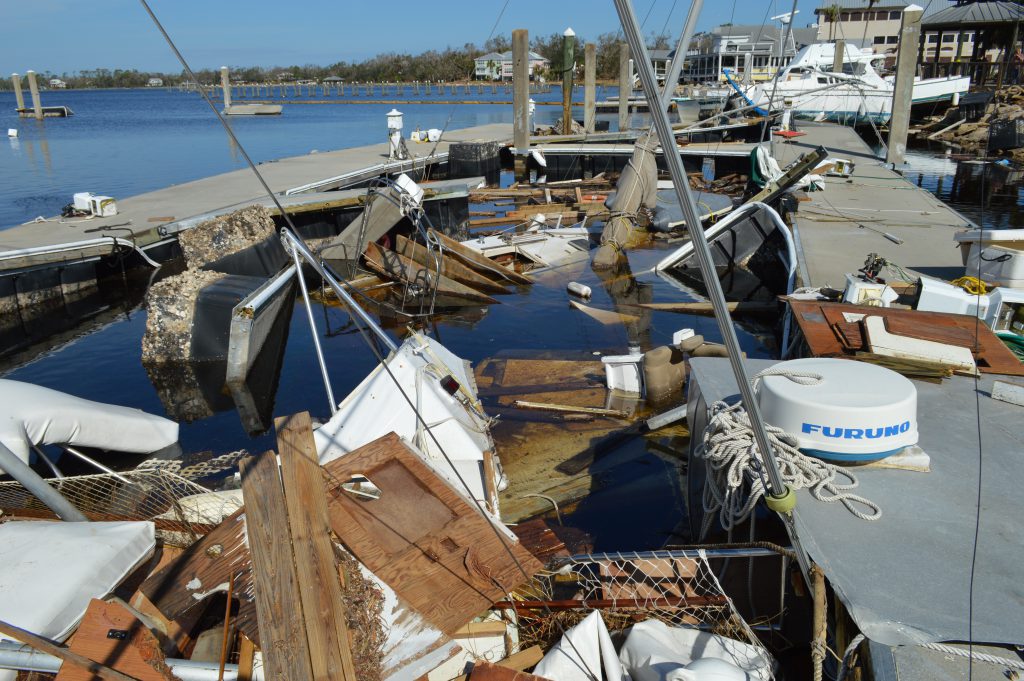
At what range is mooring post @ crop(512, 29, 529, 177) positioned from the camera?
82.9 feet

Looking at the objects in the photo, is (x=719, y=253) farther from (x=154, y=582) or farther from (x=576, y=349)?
(x=154, y=582)

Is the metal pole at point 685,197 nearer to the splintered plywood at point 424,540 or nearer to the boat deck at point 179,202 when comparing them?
the splintered plywood at point 424,540

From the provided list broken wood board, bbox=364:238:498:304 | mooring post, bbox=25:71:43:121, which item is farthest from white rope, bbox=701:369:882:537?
mooring post, bbox=25:71:43:121

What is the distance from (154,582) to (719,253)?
1340 cm

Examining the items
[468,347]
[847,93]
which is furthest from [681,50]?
[847,93]

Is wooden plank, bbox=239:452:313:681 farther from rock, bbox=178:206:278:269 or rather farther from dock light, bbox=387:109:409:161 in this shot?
dock light, bbox=387:109:409:161

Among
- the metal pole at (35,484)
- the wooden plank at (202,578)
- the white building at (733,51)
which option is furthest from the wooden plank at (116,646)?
the white building at (733,51)

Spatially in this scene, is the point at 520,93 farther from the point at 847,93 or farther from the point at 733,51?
the point at 733,51

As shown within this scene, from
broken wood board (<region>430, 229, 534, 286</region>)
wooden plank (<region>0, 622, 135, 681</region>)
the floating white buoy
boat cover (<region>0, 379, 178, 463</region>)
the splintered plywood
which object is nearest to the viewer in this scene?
wooden plank (<region>0, 622, 135, 681</region>)

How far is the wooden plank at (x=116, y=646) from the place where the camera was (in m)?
2.98

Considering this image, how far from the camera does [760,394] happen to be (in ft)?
14.8

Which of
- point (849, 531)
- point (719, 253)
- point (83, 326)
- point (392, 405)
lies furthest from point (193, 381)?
point (719, 253)

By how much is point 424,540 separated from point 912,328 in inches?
180

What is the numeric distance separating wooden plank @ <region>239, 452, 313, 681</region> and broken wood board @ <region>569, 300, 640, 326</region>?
31.5 feet
